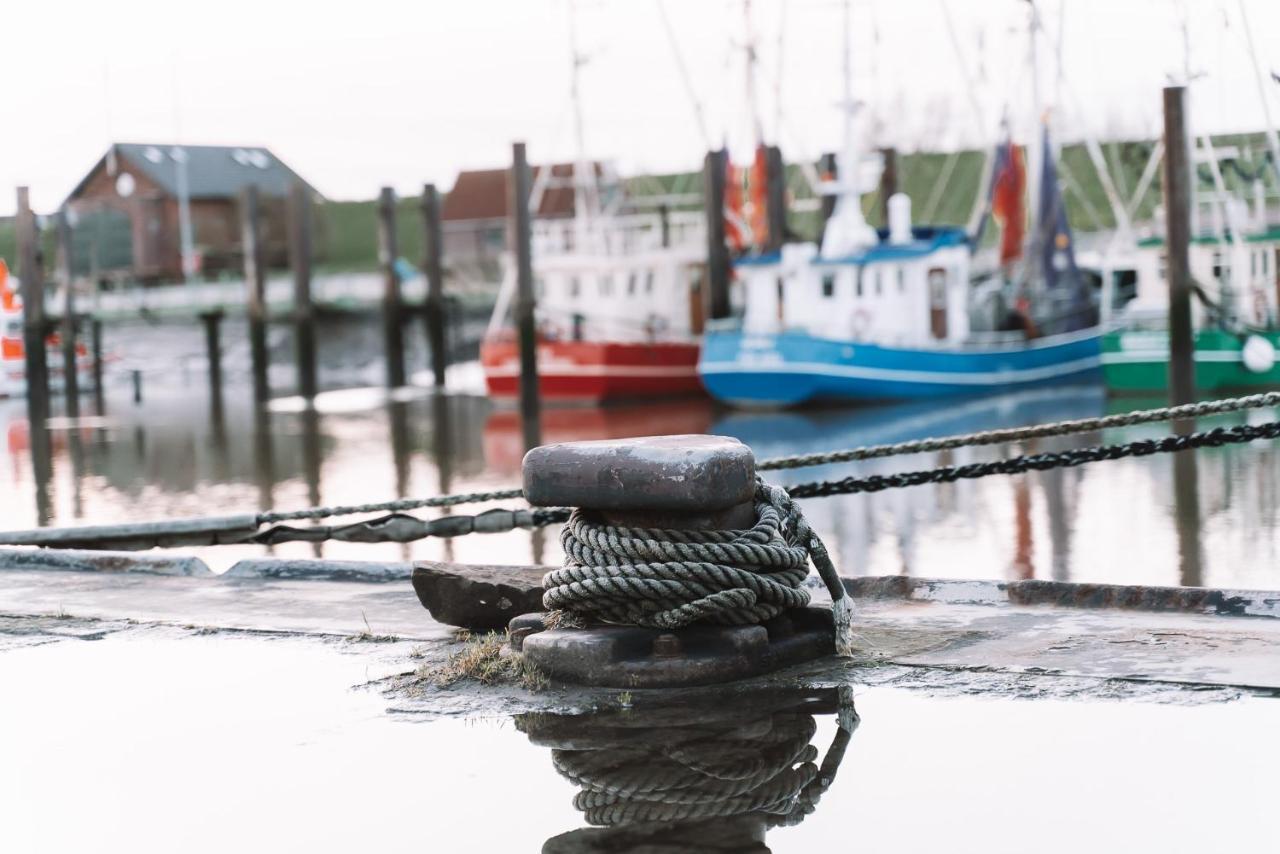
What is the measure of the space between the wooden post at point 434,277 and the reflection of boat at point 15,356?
→ 9.57 meters

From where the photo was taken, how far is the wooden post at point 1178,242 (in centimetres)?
2353

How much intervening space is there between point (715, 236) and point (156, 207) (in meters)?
38.2

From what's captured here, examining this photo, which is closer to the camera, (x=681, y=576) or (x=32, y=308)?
(x=681, y=576)

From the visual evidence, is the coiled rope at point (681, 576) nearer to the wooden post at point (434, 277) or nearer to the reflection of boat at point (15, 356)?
the wooden post at point (434, 277)

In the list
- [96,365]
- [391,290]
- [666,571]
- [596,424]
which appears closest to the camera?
[666,571]

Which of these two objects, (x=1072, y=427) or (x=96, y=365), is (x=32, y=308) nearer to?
(x=96, y=365)

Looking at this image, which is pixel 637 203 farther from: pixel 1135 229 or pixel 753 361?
pixel 1135 229

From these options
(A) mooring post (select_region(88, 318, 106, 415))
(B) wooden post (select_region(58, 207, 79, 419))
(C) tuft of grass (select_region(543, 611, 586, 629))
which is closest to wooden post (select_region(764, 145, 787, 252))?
(B) wooden post (select_region(58, 207, 79, 419))

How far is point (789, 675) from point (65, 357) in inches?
1652

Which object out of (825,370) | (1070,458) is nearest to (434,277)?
(825,370)

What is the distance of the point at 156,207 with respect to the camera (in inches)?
2598

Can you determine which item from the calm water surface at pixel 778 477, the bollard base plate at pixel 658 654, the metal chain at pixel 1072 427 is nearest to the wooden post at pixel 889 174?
the calm water surface at pixel 778 477

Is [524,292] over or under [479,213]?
under

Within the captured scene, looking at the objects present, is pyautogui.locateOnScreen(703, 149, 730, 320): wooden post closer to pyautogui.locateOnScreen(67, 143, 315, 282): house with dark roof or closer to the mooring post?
the mooring post
